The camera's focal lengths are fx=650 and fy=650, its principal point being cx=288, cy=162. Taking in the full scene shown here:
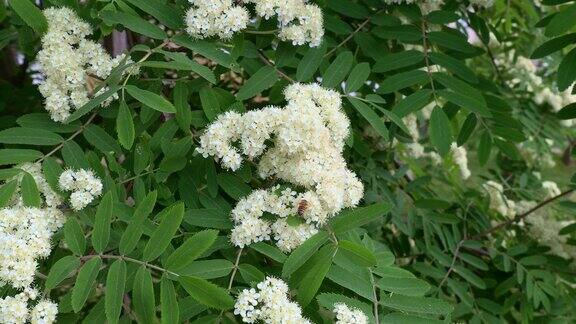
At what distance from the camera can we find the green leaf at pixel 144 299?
154cm

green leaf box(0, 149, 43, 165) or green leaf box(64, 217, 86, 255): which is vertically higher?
green leaf box(0, 149, 43, 165)

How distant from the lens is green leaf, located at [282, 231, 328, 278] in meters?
1.57

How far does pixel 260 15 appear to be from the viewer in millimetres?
1981

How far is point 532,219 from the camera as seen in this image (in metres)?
3.18

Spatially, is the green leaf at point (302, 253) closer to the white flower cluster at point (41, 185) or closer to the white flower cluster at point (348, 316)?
the white flower cluster at point (348, 316)

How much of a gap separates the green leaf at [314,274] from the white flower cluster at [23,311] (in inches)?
22.6

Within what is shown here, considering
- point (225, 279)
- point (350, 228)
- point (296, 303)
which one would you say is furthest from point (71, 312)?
point (350, 228)

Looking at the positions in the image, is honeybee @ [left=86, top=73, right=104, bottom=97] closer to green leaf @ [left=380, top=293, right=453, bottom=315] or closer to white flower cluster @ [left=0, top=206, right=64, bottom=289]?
white flower cluster @ [left=0, top=206, right=64, bottom=289]

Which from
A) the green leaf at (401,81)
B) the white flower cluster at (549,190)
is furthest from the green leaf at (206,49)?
the white flower cluster at (549,190)

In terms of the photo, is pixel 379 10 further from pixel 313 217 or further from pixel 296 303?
pixel 296 303

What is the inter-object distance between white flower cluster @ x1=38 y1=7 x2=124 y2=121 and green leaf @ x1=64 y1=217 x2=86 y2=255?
40cm

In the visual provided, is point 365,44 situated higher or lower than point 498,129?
higher

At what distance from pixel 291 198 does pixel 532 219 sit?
6.33ft

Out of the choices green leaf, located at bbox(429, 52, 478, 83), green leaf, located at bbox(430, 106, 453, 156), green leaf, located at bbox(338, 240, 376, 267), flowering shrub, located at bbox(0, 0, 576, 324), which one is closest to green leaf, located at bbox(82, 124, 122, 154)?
flowering shrub, located at bbox(0, 0, 576, 324)
